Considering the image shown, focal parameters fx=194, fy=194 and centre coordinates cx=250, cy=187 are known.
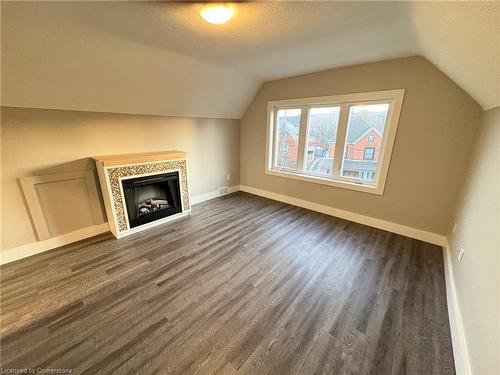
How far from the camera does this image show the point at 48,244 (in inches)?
93.1

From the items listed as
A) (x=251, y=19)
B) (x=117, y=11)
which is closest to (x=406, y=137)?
(x=251, y=19)

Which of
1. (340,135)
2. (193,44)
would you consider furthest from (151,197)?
(340,135)

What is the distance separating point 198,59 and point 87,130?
66.5 inches

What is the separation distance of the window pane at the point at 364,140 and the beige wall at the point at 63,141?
8.62 feet

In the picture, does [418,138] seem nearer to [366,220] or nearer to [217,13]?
[366,220]

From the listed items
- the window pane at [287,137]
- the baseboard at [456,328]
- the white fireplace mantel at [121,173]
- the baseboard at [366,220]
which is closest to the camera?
the baseboard at [456,328]

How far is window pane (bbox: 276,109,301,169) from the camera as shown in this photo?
145 inches

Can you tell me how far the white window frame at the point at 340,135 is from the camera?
2.62 meters

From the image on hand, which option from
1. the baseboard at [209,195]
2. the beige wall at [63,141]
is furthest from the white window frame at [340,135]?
the beige wall at [63,141]

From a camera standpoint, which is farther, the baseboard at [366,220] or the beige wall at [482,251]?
the baseboard at [366,220]

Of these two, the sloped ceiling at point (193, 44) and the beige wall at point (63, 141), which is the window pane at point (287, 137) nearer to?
the sloped ceiling at point (193, 44)

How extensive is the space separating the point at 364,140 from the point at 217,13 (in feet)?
8.38

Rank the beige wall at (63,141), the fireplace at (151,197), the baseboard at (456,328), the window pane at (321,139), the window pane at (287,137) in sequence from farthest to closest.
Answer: the window pane at (287,137) < the window pane at (321,139) < the fireplace at (151,197) < the beige wall at (63,141) < the baseboard at (456,328)

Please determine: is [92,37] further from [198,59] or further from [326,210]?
[326,210]
